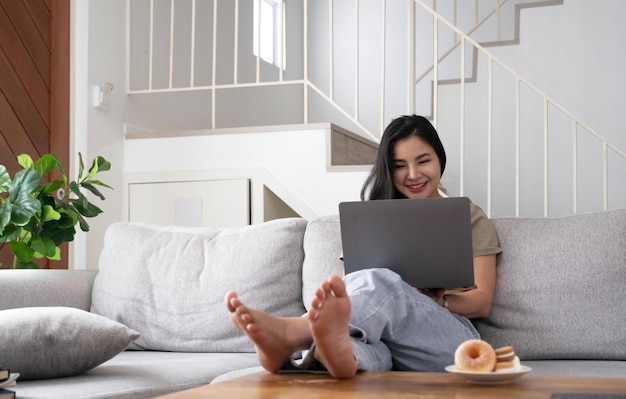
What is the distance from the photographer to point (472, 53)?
5.11 meters

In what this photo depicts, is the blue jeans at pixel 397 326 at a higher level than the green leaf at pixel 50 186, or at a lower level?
lower

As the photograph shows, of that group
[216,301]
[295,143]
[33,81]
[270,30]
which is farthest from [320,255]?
[270,30]

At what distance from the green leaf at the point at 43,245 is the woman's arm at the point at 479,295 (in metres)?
1.47

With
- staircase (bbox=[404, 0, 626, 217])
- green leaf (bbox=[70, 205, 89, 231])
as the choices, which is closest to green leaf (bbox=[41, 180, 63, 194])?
green leaf (bbox=[70, 205, 89, 231])

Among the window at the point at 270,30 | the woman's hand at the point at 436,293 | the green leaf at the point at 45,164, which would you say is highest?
the window at the point at 270,30

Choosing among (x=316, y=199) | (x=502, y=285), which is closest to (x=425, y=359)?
(x=502, y=285)

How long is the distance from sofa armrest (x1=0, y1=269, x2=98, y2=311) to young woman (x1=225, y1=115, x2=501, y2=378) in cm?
96

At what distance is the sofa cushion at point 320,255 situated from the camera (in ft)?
7.86

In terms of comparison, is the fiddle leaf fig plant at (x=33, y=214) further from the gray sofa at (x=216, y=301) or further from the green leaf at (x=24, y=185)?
the gray sofa at (x=216, y=301)

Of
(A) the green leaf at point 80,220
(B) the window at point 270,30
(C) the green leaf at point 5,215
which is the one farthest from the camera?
(B) the window at point 270,30

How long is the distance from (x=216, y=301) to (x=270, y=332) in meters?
0.99

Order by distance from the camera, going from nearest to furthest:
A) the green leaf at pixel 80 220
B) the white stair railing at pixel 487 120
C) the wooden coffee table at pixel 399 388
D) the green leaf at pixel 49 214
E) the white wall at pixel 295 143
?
1. the wooden coffee table at pixel 399 388
2. the green leaf at pixel 49 214
3. the green leaf at pixel 80 220
4. the white wall at pixel 295 143
5. the white stair railing at pixel 487 120

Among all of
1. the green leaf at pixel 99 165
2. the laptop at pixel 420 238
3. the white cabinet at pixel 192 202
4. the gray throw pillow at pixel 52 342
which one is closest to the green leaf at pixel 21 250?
the green leaf at pixel 99 165

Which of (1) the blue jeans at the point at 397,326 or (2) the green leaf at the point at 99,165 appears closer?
(1) the blue jeans at the point at 397,326
